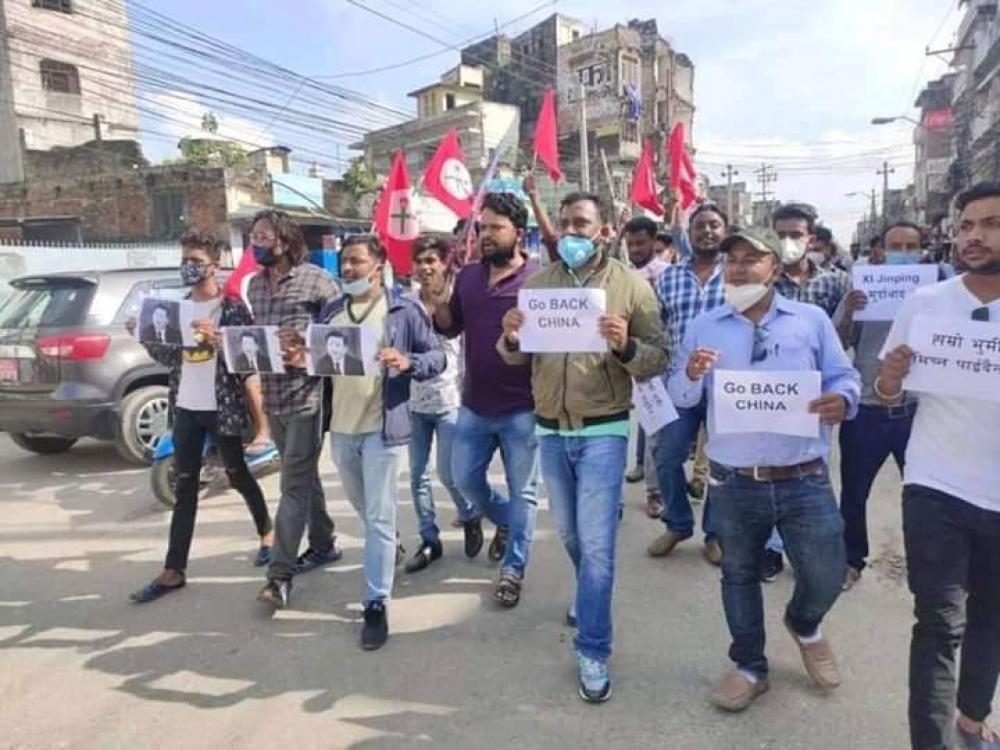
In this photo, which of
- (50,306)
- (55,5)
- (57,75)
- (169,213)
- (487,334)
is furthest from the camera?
(57,75)

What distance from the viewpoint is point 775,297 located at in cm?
281

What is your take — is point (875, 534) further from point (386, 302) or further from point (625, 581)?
point (386, 302)

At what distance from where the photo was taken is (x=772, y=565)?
13.3ft

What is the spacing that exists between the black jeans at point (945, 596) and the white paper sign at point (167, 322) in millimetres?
3454

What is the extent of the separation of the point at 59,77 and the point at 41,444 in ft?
99.2

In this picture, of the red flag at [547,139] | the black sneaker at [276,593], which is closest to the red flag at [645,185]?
the red flag at [547,139]

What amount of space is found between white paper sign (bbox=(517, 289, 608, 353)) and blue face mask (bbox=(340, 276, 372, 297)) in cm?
96

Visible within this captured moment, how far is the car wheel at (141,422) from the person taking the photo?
21.4ft

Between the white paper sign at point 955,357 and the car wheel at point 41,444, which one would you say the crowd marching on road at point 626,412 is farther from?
the car wheel at point 41,444

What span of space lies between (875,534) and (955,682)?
253 cm

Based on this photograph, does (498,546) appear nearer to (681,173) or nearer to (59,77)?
(681,173)

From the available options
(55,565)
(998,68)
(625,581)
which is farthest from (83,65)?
(998,68)

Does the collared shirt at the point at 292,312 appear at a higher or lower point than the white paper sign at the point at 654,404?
higher

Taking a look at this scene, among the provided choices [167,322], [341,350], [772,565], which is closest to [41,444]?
[167,322]
